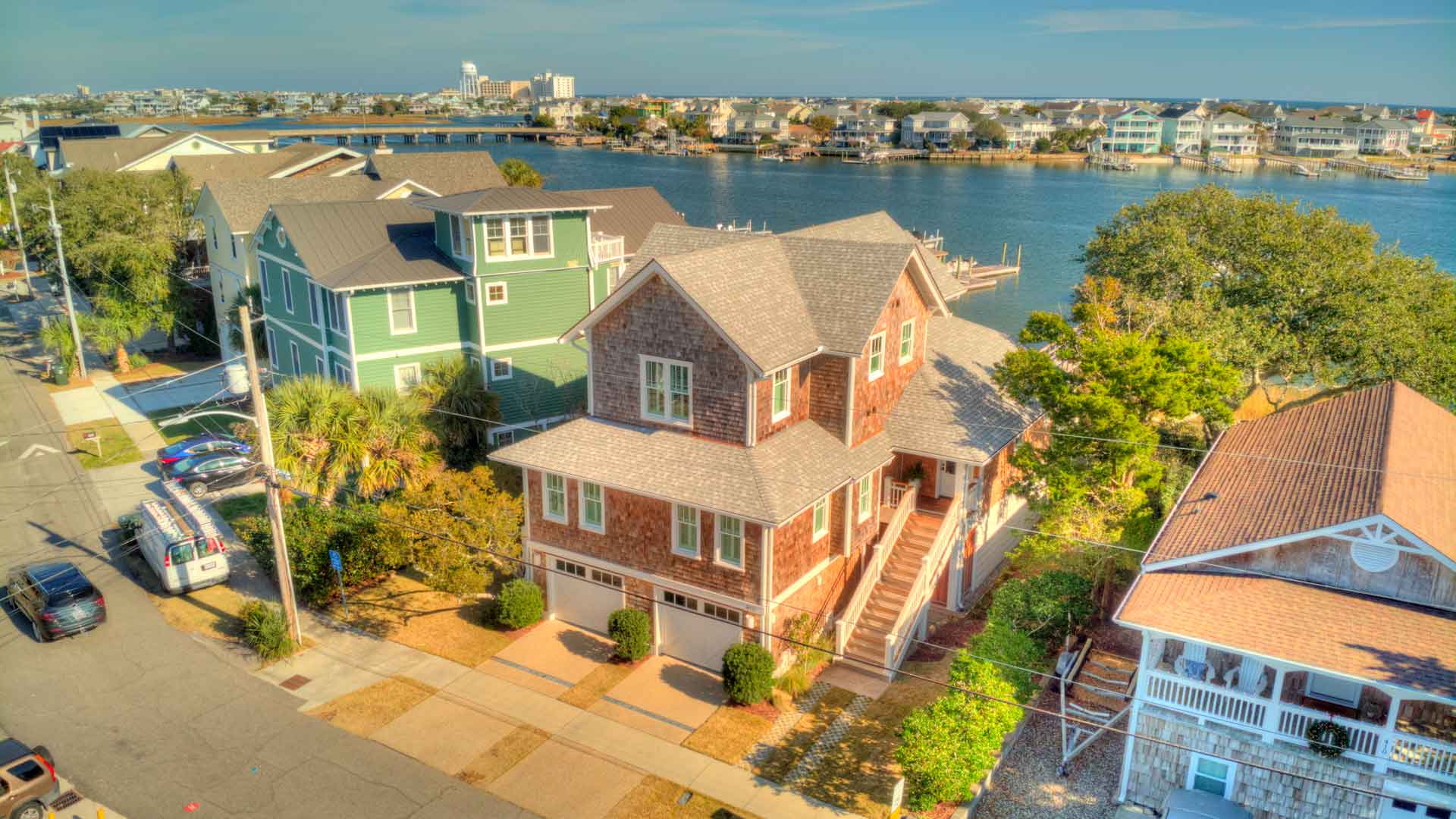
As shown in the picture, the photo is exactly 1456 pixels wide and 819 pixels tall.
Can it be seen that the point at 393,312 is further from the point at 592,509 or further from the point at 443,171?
the point at 443,171

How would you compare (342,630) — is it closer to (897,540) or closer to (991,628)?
(897,540)

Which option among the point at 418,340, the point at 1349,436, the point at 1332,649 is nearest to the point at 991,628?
the point at 1332,649

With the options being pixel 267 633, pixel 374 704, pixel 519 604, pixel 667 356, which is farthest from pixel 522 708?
pixel 667 356

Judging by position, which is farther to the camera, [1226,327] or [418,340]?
[418,340]

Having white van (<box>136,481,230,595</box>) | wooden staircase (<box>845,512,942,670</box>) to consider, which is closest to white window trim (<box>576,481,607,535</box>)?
wooden staircase (<box>845,512,942,670</box>)

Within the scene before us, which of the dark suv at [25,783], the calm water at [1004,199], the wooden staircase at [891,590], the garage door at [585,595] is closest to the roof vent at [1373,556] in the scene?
the wooden staircase at [891,590]

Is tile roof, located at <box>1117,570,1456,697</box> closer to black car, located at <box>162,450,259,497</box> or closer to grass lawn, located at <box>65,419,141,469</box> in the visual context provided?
black car, located at <box>162,450,259,497</box>

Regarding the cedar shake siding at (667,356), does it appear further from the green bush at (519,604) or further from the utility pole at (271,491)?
the utility pole at (271,491)
